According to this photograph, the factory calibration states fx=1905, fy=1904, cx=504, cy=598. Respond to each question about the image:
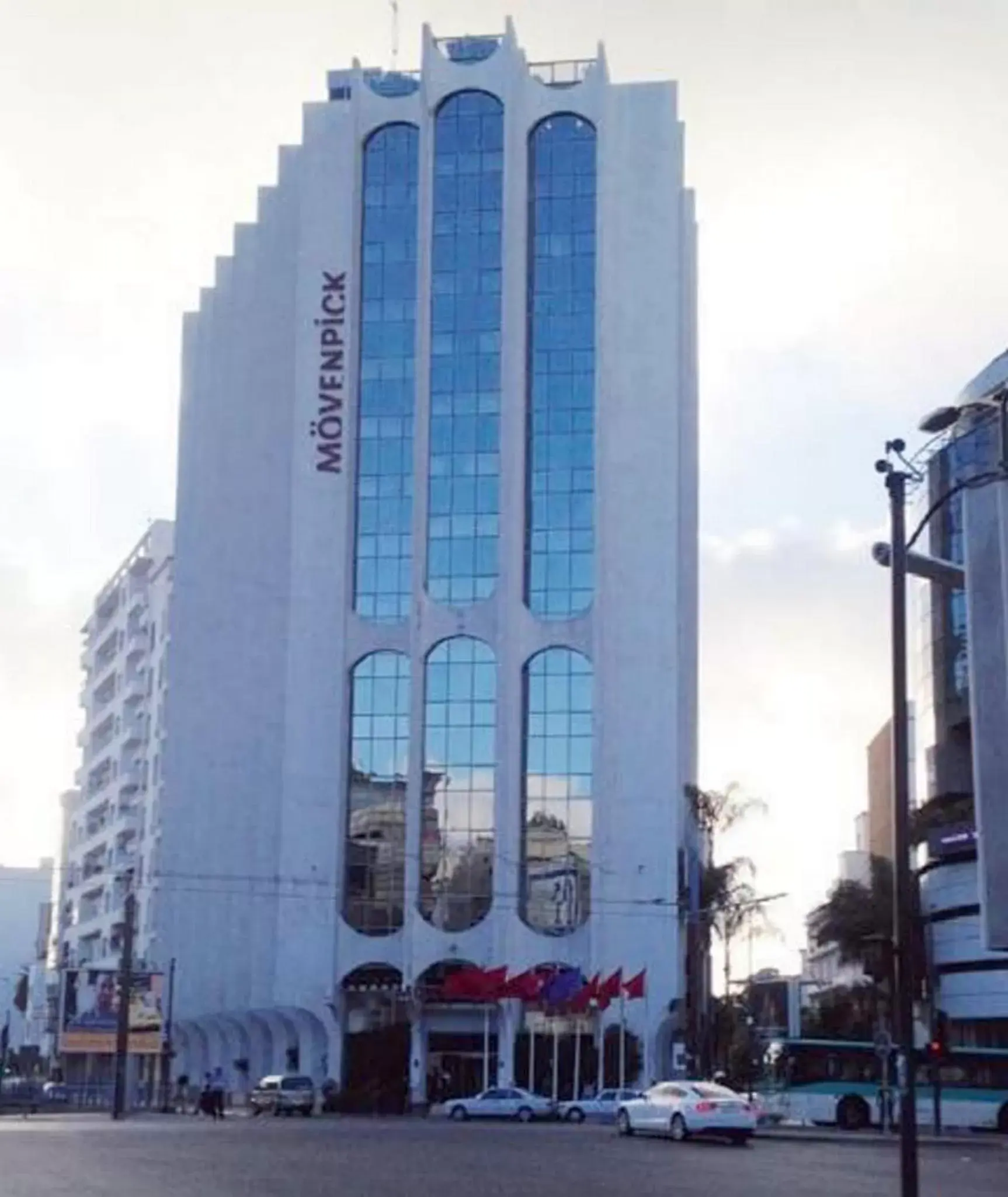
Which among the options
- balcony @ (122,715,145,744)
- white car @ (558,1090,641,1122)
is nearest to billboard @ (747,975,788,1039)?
balcony @ (122,715,145,744)

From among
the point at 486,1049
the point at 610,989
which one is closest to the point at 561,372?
the point at 610,989

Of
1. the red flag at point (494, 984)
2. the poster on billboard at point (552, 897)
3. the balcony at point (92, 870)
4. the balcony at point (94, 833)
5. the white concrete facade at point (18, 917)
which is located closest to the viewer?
the red flag at point (494, 984)

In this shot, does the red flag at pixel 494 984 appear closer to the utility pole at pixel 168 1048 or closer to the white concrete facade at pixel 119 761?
the utility pole at pixel 168 1048

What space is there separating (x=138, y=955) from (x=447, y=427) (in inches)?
1570

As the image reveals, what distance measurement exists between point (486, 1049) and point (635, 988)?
943 cm

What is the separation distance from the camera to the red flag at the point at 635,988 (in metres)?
82.4

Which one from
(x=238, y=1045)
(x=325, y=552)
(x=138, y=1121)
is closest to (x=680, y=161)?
(x=325, y=552)

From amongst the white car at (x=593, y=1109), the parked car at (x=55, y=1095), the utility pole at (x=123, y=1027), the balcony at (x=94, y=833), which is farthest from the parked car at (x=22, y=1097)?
the balcony at (x=94, y=833)

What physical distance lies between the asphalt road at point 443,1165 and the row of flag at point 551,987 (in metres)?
31.1

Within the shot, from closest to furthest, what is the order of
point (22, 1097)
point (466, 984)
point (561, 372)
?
point (22, 1097), point (466, 984), point (561, 372)

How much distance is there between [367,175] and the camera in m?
96.0

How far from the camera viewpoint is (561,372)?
302 ft

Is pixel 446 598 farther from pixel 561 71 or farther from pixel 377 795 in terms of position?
pixel 561 71

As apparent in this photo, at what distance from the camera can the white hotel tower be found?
290ft
